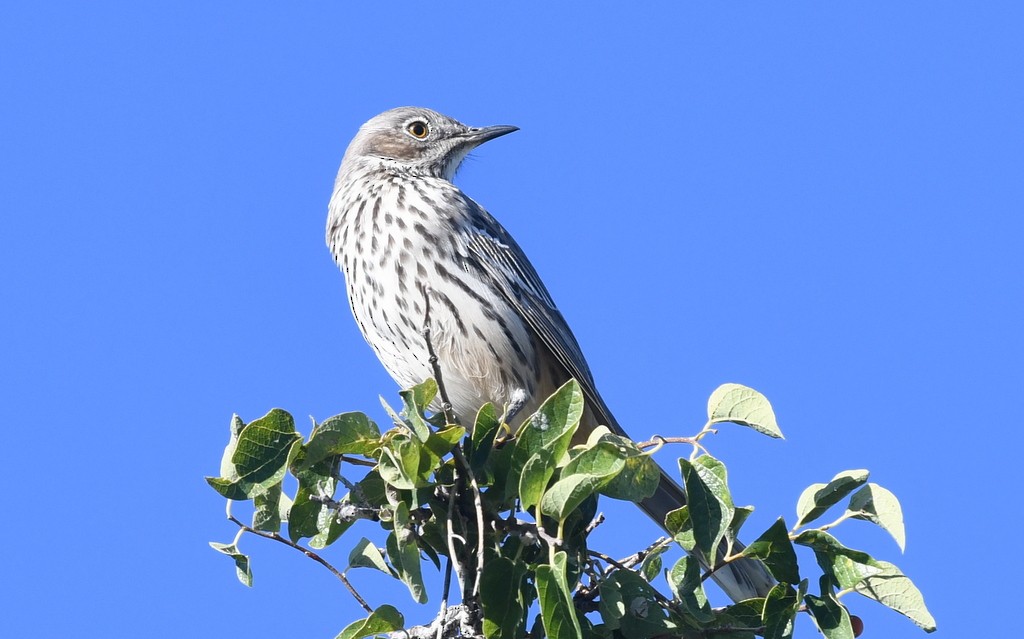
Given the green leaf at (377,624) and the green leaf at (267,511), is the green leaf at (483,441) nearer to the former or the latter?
the green leaf at (377,624)

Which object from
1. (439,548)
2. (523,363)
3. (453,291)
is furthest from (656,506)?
(439,548)

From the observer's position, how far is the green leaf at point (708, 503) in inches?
167

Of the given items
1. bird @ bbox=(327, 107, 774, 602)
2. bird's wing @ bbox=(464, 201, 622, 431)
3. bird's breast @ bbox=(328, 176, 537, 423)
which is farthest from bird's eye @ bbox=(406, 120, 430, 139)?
bird's breast @ bbox=(328, 176, 537, 423)

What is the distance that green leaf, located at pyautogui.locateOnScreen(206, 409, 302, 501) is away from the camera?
4.45 metres

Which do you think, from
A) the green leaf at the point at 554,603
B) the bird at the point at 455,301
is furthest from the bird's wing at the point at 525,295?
the green leaf at the point at 554,603

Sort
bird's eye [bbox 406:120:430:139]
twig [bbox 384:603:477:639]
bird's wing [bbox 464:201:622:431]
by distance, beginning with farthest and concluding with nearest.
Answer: bird's eye [bbox 406:120:430:139], bird's wing [bbox 464:201:622:431], twig [bbox 384:603:477:639]

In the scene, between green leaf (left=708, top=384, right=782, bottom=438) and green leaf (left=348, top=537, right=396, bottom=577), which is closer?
green leaf (left=708, top=384, right=782, bottom=438)

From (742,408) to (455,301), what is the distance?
317cm

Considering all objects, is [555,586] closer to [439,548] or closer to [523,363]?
[439,548]

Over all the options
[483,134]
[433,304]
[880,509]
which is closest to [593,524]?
[880,509]

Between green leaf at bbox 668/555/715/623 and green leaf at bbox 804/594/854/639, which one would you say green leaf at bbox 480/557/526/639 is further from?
green leaf at bbox 804/594/854/639

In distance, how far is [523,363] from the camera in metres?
7.60

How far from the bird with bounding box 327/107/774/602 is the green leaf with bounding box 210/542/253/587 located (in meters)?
2.47

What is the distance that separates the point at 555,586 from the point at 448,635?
2.00ft
